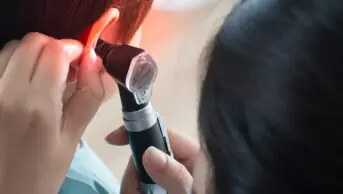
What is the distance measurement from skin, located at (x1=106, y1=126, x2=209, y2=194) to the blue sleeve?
16cm

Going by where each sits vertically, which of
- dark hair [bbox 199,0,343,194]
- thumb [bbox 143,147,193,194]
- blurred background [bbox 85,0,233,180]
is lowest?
blurred background [bbox 85,0,233,180]

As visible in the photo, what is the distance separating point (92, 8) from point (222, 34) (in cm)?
26

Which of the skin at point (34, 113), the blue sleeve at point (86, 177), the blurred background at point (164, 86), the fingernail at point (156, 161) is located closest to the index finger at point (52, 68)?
the skin at point (34, 113)

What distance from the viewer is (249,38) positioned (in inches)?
15.9

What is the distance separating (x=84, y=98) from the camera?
2.10ft

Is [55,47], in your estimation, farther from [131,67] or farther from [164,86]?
[164,86]

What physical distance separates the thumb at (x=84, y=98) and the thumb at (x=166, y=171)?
0.29 feet

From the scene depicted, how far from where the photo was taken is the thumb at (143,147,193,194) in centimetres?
62

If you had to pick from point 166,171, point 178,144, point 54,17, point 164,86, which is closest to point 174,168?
point 166,171

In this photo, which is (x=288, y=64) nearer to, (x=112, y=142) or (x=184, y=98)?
(x=112, y=142)

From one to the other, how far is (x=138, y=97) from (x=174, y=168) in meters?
0.09

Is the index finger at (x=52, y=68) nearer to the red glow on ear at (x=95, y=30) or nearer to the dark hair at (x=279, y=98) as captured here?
the red glow on ear at (x=95, y=30)

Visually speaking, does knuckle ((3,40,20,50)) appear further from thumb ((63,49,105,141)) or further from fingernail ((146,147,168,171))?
fingernail ((146,147,168,171))

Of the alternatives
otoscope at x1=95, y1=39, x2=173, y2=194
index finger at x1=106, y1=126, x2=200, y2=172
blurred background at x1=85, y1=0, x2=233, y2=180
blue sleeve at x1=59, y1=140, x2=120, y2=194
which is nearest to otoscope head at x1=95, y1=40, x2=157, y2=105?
otoscope at x1=95, y1=39, x2=173, y2=194
